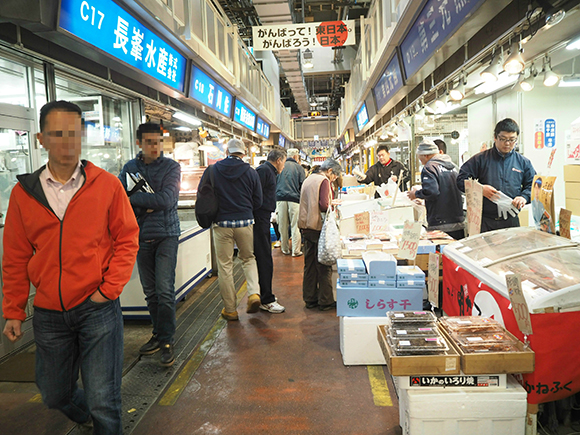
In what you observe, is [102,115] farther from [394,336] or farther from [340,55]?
[340,55]

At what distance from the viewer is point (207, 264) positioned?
620 cm

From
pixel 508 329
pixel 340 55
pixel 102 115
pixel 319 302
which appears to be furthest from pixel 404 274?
pixel 340 55

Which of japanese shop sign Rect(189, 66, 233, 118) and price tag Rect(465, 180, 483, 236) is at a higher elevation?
japanese shop sign Rect(189, 66, 233, 118)

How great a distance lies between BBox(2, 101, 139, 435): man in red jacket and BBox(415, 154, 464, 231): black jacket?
3.57 m

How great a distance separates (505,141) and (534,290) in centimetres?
224

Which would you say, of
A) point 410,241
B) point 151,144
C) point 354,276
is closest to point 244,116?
point 151,144

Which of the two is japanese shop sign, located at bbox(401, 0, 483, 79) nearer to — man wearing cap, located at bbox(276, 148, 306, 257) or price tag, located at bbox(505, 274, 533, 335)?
price tag, located at bbox(505, 274, 533, 335)

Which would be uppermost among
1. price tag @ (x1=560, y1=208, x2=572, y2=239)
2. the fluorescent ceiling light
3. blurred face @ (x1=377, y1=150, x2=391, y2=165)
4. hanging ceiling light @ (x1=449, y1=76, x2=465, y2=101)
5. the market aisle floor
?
the fluorescent ceiling light

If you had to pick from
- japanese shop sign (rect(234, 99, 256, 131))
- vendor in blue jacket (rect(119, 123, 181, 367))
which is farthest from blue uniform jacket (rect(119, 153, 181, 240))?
japanese shop sign (rect(234, 99, 256, 131))

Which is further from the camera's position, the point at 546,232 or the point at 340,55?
the point at 340,55

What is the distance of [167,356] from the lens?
3502mm

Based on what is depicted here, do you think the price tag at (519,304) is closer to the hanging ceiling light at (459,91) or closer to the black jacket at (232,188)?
the black jacket at (232,188)

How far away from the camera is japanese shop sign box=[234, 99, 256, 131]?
9.52 m

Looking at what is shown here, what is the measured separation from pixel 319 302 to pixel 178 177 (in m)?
2.40
